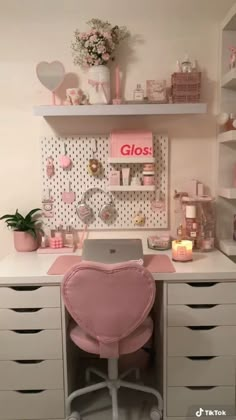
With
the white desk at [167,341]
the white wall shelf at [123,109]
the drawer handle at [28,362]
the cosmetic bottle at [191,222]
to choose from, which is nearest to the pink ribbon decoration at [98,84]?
the white wall shelf at [123,109]

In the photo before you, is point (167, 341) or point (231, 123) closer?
point (167, 341)

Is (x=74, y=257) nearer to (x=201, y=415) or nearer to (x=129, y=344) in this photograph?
(x=129, y=344)

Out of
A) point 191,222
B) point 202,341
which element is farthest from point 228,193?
point 202,341

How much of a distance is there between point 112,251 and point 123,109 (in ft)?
2.49

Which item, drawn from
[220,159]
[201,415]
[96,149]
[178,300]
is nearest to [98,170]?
[96,149]

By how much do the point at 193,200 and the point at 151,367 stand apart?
1077 millimetres

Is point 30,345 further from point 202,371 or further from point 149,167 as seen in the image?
point 149,167

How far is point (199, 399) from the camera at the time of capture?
1680 millimetres

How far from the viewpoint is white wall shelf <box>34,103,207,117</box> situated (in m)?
1.81

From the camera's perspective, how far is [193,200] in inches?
77.7

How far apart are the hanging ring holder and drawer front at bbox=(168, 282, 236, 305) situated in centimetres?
64

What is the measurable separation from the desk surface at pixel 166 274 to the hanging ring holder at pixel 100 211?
14.1 inches

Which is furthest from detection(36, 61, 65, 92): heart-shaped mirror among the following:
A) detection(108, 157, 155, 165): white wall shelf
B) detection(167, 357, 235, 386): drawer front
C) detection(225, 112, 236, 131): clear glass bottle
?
detection(167, 357, 235, 386): drawer front

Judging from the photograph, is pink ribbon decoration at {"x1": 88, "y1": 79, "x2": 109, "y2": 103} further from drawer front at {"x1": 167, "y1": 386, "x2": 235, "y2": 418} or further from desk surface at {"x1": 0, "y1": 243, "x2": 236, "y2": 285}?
drawer front at {"x1": 167, "y1": 386, "x2": 235, "y2": 418}
